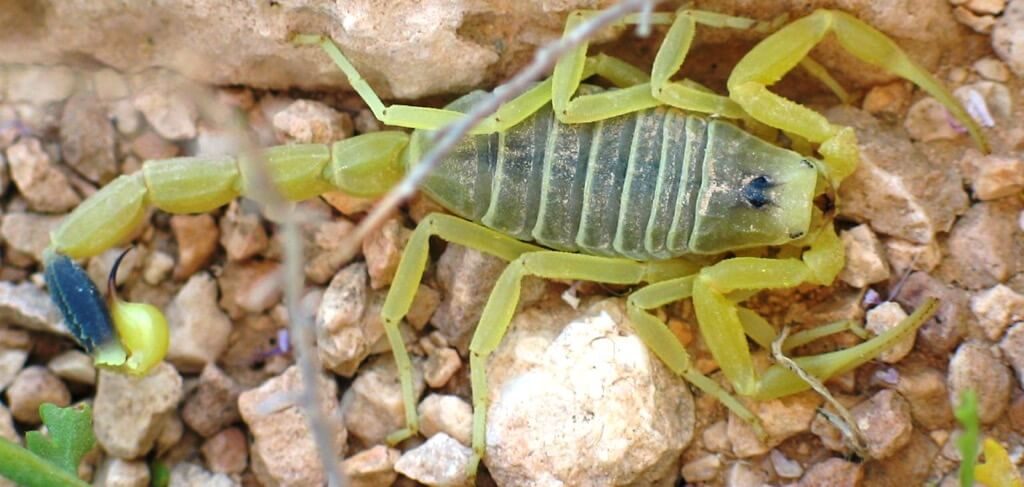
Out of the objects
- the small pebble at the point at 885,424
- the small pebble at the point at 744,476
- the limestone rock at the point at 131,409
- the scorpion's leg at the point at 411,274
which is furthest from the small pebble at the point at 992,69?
the limestone rock at the point at 131,409

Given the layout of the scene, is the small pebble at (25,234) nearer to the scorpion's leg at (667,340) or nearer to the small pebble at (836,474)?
the scorpion's leg at (667,340)

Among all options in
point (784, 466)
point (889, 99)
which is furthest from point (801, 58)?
point (784, 466)

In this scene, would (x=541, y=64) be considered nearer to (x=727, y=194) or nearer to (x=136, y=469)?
(x=727, y=194)

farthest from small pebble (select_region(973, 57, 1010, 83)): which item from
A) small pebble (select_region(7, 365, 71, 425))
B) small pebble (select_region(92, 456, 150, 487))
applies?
small pebble (select_region(7, 365, 71, 425))

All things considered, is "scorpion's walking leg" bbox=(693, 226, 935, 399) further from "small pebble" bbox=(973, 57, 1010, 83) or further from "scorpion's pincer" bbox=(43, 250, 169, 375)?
"scorpion's pincer" bbox=(43, 250, 169, 375)

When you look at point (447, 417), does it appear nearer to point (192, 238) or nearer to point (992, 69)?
point (192, 238)

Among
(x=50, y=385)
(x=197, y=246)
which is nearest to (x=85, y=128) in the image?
(x=197, y=246)
